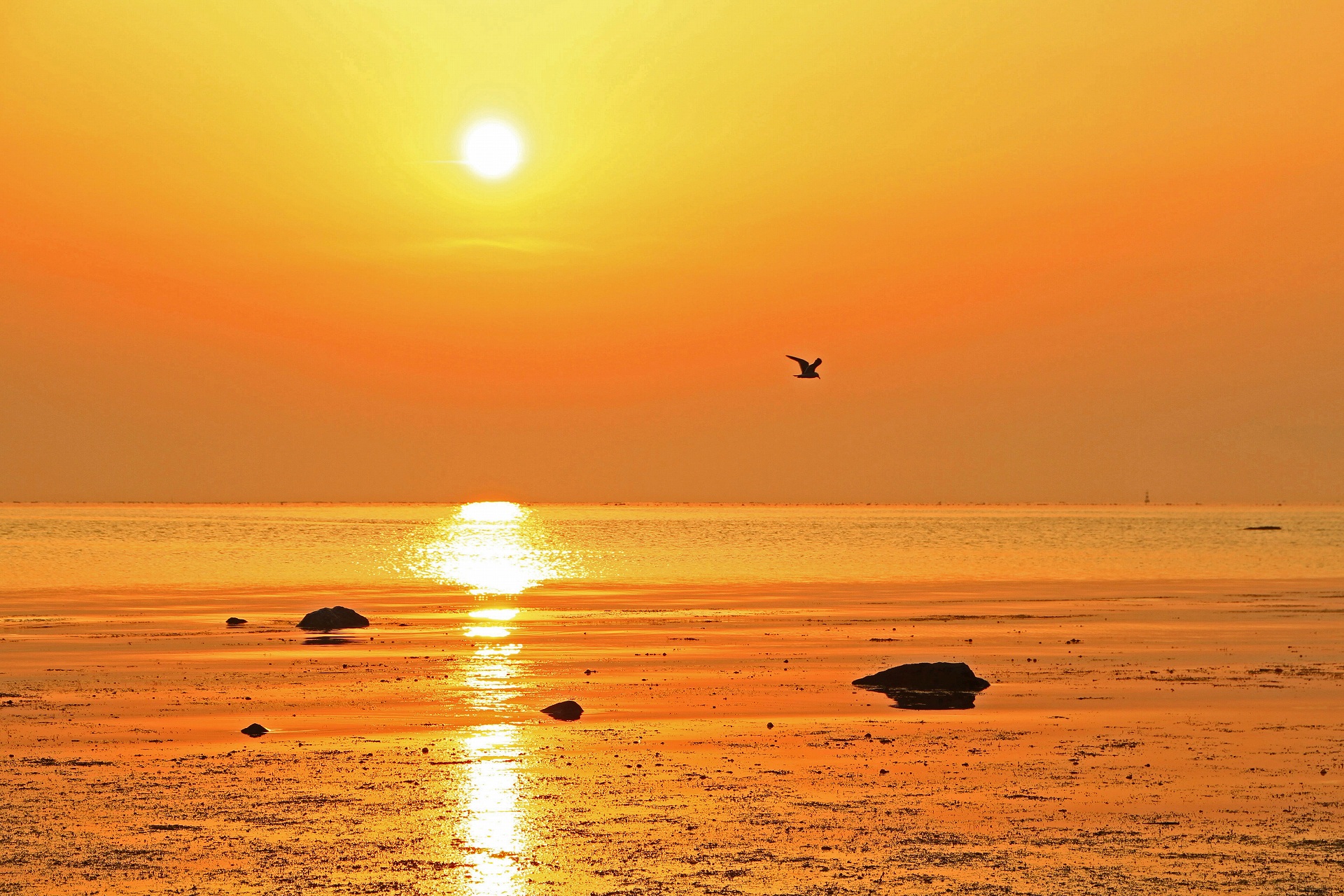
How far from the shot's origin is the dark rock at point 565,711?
28031 millimetres

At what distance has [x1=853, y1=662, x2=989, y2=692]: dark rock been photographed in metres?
32.4

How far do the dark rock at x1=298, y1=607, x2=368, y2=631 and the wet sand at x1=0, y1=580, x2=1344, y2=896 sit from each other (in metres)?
3.07

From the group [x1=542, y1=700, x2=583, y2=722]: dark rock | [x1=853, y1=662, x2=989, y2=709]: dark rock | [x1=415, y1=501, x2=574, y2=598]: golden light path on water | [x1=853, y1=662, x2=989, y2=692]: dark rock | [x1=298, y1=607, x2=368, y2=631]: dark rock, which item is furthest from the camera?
[x1=415, y1=501, x2=574, y2=598]: golden light path on water

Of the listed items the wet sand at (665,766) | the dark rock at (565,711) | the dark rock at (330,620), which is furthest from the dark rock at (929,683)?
the dark rock at (330,620)

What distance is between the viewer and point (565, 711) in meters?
28.2

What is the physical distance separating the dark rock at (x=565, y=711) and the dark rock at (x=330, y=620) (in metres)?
22.6

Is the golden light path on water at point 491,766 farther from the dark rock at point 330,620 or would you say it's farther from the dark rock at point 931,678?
the dark rock at point 931,678

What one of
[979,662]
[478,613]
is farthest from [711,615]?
[979,662]

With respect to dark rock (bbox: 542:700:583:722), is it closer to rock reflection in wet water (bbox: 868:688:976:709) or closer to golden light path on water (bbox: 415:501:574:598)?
rock reflection in wet water (bbox: 868:688:976:709)

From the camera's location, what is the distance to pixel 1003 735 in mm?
26234

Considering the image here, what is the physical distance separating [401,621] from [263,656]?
13825 millimetres

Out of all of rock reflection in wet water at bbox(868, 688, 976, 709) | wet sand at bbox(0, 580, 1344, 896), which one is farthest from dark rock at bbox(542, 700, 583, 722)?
rock reflection in wet water at bbox(868, 688, 976, 709)

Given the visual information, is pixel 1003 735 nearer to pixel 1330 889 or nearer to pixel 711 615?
pixel 1330 889

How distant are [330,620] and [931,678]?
977 inches
